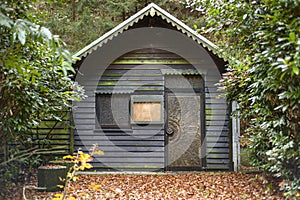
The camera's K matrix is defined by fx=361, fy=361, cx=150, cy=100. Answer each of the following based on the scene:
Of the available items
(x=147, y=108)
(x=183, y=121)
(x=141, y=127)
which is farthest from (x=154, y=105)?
(x=183, y=121)

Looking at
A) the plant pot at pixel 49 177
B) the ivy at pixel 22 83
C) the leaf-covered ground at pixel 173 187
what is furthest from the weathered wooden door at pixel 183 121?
the plant pot at pixel 49 177

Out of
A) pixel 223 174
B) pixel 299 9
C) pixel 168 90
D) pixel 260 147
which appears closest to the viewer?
pixel 299 9

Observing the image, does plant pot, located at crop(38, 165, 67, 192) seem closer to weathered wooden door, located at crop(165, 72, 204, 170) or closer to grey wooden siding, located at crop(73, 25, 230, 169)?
grey wooden siding, located at crop(73, 25, 230, 169)

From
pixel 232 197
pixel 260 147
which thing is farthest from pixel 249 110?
pixel 232 197

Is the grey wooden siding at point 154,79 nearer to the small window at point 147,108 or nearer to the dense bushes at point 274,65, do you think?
the small window at point 147,108

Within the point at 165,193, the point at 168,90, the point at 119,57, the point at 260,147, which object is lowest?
the point at 165,193

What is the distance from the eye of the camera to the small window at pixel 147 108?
10086mm

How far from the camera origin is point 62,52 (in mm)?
3594

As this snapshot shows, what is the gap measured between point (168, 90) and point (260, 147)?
171 inches

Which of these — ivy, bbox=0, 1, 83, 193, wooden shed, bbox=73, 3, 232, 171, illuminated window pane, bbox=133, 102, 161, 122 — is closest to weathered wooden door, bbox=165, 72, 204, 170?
wooden shed, bbox=73, 3, 232, 171

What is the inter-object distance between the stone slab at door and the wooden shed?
0.08ft

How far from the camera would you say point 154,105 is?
33.3ft

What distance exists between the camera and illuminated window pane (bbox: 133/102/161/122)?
10086 millimetres

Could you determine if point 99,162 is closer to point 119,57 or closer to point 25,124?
point 119,57
